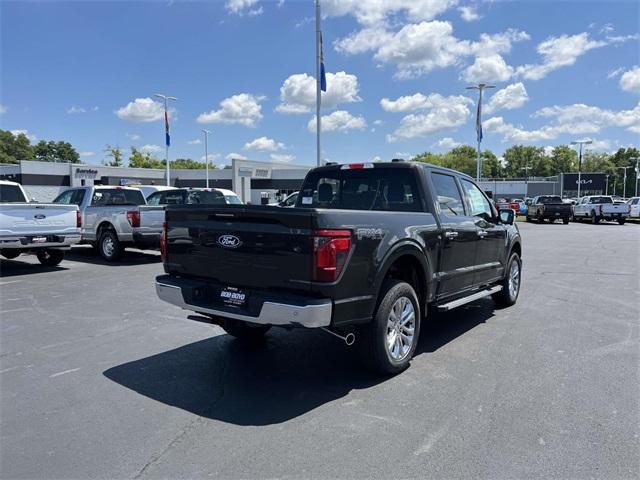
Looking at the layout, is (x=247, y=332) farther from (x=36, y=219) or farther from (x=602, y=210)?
(x=602, y=210)

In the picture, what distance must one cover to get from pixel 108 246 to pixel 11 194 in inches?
95.4

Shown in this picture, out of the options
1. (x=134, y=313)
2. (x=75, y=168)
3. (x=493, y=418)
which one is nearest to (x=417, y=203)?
(x=493, y=418)

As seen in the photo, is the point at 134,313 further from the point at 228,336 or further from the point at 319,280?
the point at 319,280

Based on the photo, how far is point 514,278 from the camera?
7.98 metres

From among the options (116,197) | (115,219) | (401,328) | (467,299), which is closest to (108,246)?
(115,219)

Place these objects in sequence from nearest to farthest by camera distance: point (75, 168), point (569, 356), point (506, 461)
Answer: point (506, 461), point (569, 356), point (75, 168)

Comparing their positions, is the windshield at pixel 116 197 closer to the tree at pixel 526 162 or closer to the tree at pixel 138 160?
the tree at pixel 138 160

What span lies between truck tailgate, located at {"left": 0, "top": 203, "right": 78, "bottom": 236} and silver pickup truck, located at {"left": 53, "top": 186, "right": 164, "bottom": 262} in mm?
1312

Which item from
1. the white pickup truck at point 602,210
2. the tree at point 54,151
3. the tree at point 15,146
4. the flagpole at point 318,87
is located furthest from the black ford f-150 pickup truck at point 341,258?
the tree at point 54,151

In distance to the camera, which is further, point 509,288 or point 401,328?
point 509,288

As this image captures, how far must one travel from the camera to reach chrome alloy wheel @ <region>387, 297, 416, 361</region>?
464 centimetres

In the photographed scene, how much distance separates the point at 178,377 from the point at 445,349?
2831mm

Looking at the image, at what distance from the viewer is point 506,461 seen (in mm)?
3195

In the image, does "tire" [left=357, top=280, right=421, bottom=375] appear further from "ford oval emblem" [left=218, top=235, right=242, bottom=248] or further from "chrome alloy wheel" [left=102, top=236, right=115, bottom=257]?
"chrome alloy wheel" [left=102, top=236, right=115, bottom=257]
